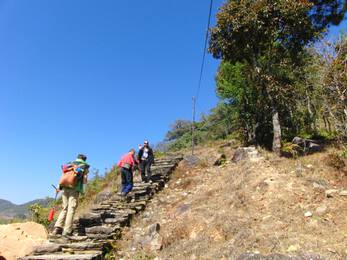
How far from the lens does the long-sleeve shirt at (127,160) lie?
10.9 m

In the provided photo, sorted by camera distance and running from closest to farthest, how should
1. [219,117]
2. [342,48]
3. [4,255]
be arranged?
[4,255] → [342,48] → [219,117]

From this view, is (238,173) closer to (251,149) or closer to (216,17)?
(251,149)

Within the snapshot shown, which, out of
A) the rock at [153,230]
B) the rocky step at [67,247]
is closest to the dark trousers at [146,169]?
the rock at [153,230]

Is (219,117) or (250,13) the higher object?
(219,117)

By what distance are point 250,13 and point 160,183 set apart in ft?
25.7

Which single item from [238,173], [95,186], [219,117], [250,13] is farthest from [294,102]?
[219,117]

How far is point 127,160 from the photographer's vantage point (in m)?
11.0

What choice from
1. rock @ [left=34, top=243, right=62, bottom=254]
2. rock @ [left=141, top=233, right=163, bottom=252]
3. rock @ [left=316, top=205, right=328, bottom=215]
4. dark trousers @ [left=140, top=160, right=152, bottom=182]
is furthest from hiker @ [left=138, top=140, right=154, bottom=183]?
rock @ [left=316, top=205, right=328, bottom=215]

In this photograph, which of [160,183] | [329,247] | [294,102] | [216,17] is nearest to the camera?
[329,247]

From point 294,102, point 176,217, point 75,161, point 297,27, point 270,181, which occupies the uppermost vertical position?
point 297,27

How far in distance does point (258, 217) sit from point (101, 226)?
4214 millimetres

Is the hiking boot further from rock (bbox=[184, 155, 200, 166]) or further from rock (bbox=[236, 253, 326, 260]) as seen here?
rock (bbox=[184, 155, 200, 166])

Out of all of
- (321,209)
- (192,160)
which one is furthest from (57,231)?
(192,160)

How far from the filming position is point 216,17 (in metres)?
13.7
